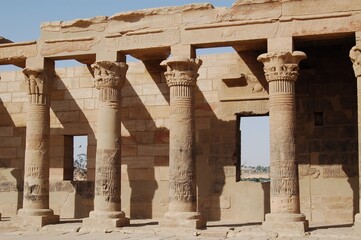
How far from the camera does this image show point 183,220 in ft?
50.2

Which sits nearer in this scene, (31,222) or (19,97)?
(31,222)

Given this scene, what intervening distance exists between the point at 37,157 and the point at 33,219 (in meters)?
1.95

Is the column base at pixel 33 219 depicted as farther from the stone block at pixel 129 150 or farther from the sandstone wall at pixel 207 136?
the stone block at pixel 129 150

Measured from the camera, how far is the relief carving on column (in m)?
16.8

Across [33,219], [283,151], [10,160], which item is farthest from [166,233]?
[10,160]

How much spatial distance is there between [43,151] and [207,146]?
5484mm

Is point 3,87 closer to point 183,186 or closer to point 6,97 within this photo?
point 6,97

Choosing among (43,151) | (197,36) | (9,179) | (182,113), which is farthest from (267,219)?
(9,179)

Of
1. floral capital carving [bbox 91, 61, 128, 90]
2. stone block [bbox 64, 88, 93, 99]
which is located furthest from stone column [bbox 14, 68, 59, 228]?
stone block [bbox 64, 88, 93, 99]

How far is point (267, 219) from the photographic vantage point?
1481 cm

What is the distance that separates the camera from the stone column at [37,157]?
1720cm

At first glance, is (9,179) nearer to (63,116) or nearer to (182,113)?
(63,116)

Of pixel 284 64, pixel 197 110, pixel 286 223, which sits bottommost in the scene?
pixel 286 223

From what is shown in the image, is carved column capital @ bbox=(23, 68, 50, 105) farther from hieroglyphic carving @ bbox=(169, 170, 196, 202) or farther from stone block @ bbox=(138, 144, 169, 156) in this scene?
hieroglyphic carving @ bbox=(169, 170, 196, 202)
